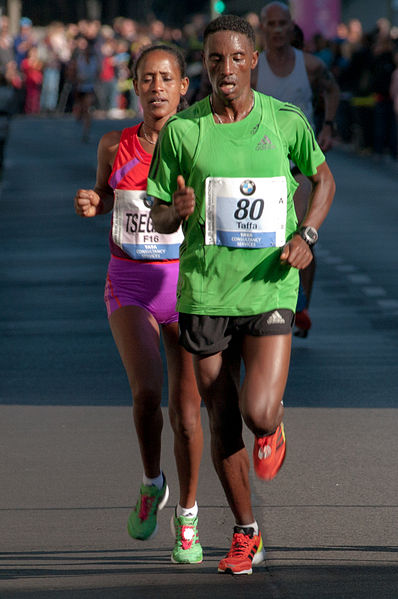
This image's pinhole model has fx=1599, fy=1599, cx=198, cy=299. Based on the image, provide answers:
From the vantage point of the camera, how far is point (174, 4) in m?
73.2

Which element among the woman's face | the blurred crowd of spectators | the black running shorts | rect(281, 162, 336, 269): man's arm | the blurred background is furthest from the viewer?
the blurred background

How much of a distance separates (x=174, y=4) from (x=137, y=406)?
68.7 metres

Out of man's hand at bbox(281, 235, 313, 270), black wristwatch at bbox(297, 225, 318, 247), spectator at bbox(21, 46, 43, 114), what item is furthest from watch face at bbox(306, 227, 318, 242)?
spectator at bbox(21, 46, 43, 114)

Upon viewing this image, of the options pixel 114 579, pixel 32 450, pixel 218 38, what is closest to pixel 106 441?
pixel 32 450

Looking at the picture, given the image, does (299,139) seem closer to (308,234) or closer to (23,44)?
(308,234)

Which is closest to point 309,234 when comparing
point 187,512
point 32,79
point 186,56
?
point 187,512

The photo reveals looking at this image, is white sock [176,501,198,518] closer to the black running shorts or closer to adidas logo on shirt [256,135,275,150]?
the black running shorts

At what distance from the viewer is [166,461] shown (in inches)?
294

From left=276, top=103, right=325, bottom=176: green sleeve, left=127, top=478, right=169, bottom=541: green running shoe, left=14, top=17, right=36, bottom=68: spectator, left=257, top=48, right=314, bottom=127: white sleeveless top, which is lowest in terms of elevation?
left=14, top=17, right=36, bottom=68: spectator

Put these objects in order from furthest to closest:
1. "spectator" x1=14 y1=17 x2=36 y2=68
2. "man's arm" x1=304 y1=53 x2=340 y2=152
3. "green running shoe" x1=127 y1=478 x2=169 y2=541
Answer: "spectator" x1=14 y1=17 x2=36 y2=68, "man's arm" x1=304 y1=53 x2=340 y2=152, "green running shoe" x1=127 y1=478 x2=169 y2=541

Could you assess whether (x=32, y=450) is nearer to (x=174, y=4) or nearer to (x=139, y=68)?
(x=139, y=68)

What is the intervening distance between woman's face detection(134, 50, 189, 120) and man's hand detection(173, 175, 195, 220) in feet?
3.15

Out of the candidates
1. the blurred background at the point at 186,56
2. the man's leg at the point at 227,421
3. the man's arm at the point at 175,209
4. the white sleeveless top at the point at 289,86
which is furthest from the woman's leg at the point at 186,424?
the white sleeveless top at the point at 289,86

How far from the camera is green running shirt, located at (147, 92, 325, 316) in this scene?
17.8ft
